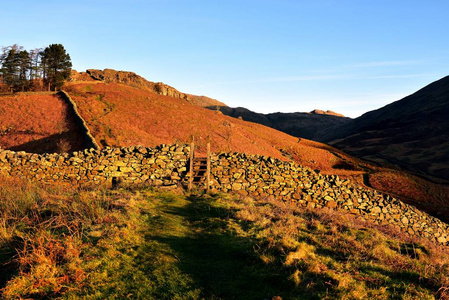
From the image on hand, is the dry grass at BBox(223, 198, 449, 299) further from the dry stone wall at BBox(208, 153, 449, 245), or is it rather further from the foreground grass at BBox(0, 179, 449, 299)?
the dry stone wall at BBox(208, 153, 449, 245)

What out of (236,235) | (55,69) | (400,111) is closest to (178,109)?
(55,69)

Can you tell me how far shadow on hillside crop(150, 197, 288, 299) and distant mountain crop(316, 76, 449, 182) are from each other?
223 ft

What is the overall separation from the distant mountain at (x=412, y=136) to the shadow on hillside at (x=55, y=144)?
68.7m

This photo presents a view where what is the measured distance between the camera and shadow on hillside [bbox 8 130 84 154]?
3016 centimetres

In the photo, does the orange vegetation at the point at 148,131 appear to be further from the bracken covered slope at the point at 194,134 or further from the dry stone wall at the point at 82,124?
the dry stone wall at the point at 82,124

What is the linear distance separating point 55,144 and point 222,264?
32.4 m

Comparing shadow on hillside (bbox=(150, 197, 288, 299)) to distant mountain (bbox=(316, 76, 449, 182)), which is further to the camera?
distant mountain (bbox=(316, 76, 449, 182))

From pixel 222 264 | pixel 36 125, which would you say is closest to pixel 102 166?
pixel 222 264

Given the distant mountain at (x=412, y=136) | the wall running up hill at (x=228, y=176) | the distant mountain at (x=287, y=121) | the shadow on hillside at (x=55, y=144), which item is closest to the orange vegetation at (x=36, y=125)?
the shadow on hillside at (x=55, y=144)

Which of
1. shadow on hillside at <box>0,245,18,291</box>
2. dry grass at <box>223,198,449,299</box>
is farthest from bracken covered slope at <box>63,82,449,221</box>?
shadow on hillside at <box>0,245,18,291</box>

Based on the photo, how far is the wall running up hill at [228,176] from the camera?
15.7 meters

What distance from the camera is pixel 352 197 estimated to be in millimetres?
18141

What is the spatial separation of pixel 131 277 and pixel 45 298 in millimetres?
1588

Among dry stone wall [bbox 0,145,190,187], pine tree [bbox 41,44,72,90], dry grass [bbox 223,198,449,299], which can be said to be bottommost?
dry grass [bbox 223,198,449,299]
